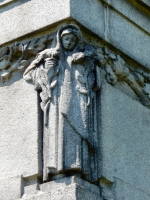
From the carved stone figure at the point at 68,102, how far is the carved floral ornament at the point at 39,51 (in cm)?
11

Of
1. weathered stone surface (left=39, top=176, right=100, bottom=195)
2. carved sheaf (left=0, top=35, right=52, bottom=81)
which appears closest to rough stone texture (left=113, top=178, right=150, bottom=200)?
weathered stone surface (left=39, top=176, right=100, bottom=195)

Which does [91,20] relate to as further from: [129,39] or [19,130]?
[19,130]

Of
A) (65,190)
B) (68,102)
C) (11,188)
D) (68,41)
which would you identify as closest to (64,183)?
(65,190)

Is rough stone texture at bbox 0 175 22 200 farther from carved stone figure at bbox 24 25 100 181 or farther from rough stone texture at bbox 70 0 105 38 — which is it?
rough stone texture at bbox 70 0 105 38

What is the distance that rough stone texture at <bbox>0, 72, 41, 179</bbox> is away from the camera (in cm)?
1499

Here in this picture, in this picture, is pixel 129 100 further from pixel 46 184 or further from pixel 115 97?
pixel 46 184

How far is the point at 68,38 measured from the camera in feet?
49.8

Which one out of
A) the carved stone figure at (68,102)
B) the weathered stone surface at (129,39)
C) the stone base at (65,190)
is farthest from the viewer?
the weathered stone surface at (129,39)

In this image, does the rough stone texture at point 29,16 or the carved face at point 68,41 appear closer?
the carved face at point 68,41

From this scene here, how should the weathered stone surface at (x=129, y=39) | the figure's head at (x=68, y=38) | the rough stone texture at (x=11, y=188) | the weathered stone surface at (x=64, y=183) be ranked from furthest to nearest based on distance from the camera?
the weathered stone surface at (x=129, y=39) < the figure's head at (x=68, y=38) < the rough stone texture at (x=11, y=188) < the weathered stone surface at (x=64, y=183)

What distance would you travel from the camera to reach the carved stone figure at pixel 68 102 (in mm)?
14734

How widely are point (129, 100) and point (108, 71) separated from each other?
1.77 feet

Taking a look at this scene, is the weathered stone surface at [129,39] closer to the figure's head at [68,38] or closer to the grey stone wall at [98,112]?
the grey stone wall at [98,112]

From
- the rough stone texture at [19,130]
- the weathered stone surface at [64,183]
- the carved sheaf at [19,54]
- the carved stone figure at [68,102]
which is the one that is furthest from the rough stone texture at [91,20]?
the weathered stone surface at [64,183]
